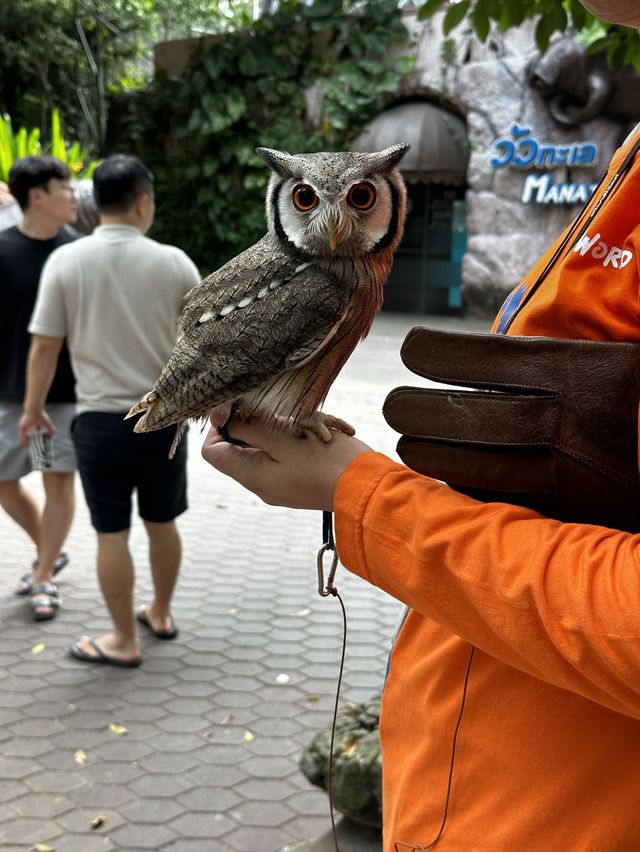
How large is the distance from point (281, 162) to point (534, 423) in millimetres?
784

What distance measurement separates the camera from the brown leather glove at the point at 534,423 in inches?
37.1

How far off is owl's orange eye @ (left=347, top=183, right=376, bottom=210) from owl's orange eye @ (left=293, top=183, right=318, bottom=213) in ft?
0.21

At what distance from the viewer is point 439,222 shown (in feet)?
57.9

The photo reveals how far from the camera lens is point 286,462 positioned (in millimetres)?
1196

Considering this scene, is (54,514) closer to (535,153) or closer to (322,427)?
(322,427)

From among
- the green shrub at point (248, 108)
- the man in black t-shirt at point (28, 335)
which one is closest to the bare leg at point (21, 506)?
the man in black t-shirt at point (28, 335)

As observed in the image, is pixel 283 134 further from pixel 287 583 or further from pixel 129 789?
pixel 129 789

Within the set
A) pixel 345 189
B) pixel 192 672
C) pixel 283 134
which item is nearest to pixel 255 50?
pixel 283 134

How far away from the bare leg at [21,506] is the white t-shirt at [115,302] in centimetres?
104

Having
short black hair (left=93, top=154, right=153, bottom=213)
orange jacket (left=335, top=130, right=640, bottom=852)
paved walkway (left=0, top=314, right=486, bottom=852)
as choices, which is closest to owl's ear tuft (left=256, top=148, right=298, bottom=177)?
orange jacket (left=335, top=130, right=640, bottom=852)

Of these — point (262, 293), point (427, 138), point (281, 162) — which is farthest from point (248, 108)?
point (262, 293)

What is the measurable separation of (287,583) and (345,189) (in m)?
4.04

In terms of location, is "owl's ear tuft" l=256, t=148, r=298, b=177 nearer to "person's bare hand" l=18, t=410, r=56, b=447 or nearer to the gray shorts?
"person's bare hand" l=18, t=410, r=56, b=447

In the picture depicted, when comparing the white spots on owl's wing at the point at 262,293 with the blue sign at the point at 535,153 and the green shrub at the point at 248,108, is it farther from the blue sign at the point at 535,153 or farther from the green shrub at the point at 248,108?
the green shrub at the point at 248,108
